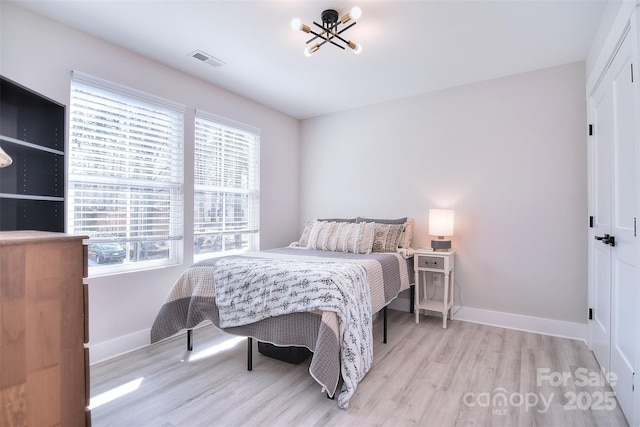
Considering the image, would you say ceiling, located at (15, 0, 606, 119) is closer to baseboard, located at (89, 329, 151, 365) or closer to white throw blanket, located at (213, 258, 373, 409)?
white throw blanket, located at (213, 258, 373, 409)

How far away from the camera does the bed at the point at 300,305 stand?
1.88 metres

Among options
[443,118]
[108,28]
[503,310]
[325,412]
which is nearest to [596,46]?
[443,118]

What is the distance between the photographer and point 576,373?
7.30 feet

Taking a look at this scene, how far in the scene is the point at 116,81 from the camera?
261cm

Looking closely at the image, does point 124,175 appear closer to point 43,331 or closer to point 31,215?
point 31,215

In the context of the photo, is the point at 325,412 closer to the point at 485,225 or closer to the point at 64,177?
the point at 64,177

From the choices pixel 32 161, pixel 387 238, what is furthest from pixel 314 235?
pixel 32 161

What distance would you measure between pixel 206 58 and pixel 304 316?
243 centimetres

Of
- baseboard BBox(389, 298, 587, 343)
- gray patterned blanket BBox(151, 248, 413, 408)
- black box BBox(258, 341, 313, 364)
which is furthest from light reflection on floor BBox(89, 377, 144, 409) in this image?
baseboard BBox(389, 298, 587, 343)

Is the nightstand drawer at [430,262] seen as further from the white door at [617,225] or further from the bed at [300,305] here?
the white door at [617,225]

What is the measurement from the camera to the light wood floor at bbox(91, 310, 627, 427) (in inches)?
68.9

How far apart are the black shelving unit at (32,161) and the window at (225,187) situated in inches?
48.5

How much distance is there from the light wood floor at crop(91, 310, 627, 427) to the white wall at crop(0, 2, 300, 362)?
28 centimetres

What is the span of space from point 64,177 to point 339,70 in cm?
247
